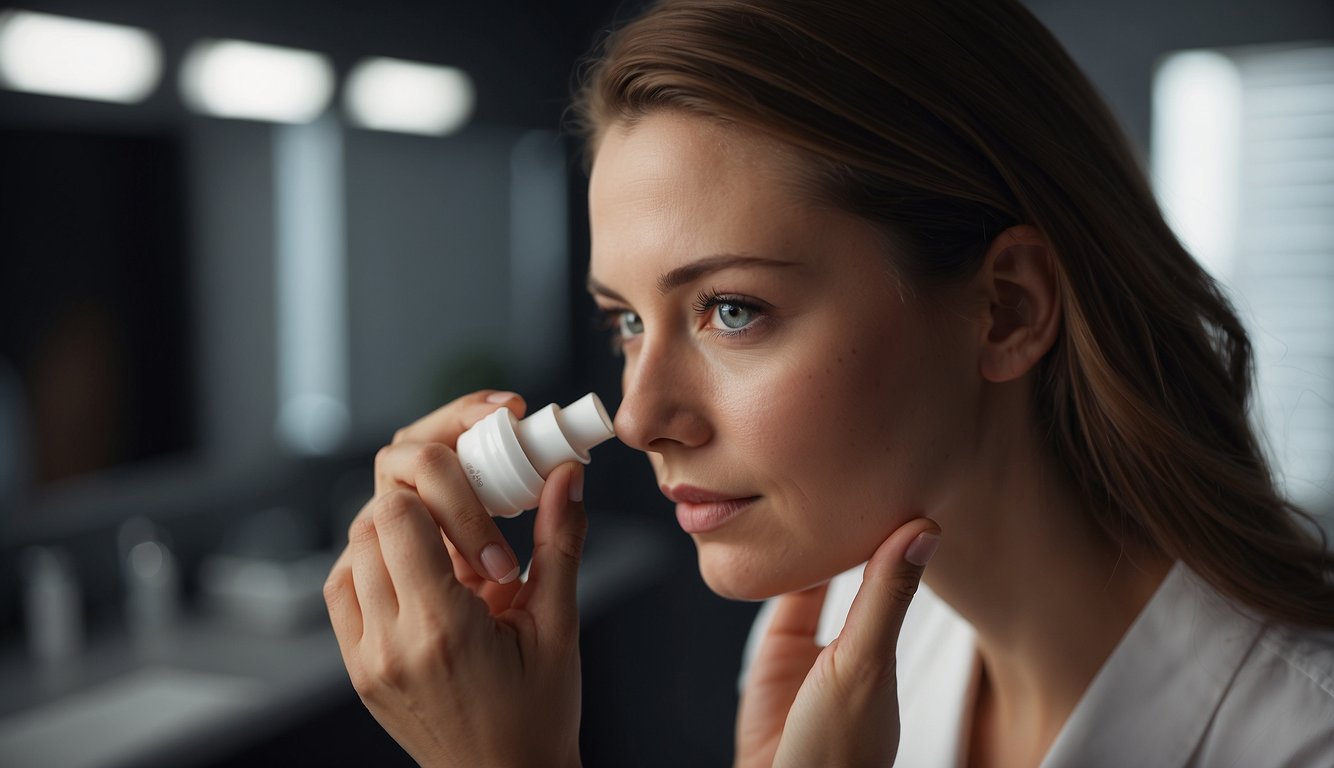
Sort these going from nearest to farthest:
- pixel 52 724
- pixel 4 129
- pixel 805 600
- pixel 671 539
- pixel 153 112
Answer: pixel 805 600 < pixel 52 724 < pixel 4 129 < pixel 153 112 < pixel 671 539

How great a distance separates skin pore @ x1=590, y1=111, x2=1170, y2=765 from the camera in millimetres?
869

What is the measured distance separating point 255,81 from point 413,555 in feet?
6.79

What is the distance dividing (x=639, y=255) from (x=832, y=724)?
1.38 ft

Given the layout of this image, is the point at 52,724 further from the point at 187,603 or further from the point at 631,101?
the point at 631,101

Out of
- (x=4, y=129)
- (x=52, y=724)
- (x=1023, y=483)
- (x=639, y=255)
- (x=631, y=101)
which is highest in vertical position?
(x=4, y=129)

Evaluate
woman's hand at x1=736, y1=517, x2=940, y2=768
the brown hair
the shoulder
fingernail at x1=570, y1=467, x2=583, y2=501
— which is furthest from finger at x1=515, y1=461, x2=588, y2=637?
the shoulder

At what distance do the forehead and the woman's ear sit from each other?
0.20 metres

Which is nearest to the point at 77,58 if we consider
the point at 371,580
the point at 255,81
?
the point at 255,81

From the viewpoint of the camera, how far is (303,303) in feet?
9.07

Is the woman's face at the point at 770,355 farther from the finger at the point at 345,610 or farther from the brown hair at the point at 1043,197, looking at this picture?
the finger at the point at 345,610

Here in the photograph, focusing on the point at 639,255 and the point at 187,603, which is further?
the point at 187,603

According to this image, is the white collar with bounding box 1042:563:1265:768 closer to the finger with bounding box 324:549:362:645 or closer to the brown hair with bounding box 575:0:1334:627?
the brown hair with bounding box 575:0:1334:627

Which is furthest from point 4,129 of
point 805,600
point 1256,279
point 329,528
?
point 1256,279

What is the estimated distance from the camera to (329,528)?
9.52 feet
